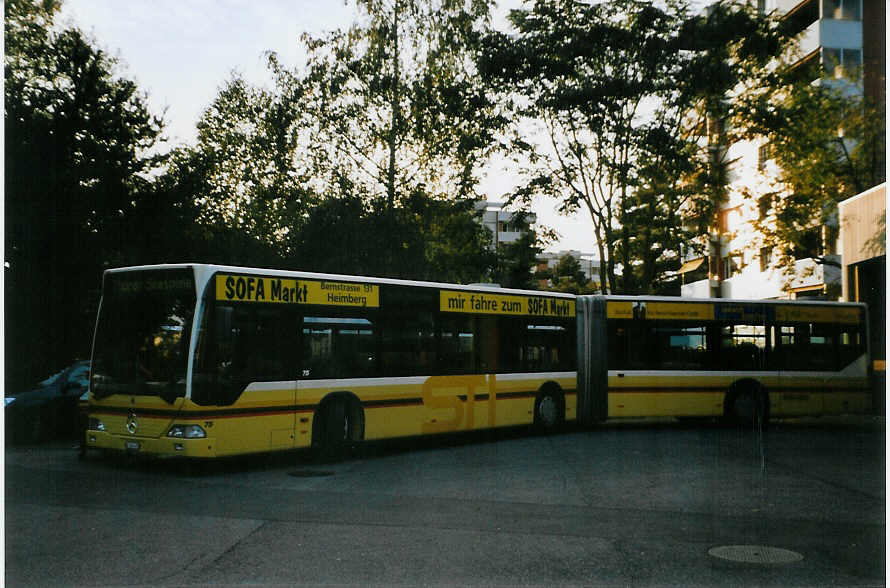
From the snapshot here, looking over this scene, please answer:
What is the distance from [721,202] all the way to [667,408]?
7069 millimetres

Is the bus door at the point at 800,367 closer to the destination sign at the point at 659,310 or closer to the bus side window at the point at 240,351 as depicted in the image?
the destination sign at the point at 659,310

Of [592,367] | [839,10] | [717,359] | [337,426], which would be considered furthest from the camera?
[839,10]

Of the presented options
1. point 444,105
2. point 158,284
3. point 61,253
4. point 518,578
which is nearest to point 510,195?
point 444,105

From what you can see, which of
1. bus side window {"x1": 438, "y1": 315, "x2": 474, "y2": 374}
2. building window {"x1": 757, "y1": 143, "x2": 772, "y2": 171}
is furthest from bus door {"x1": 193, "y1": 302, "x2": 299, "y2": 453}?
building window {"x1": 757, "y1": 143, "x2": 772, "y2": 171}

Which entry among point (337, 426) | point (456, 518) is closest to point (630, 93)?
point (337, 426)

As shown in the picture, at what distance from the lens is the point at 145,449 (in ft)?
40.5

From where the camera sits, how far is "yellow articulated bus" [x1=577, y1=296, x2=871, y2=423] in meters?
19.6

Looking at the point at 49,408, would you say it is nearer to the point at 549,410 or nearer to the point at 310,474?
the point at 310,474

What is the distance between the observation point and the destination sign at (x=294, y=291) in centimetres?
1269

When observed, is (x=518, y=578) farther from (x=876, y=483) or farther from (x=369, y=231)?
(x=369, y=231)

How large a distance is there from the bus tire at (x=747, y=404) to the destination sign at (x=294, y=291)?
8.81 m

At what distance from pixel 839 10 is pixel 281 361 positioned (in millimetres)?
Answer: 28573

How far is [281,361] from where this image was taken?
13266mm

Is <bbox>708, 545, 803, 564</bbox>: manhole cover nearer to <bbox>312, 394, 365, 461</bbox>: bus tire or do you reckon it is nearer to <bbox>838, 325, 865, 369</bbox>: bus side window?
<bbox>312, 394, 365, 461</bbox>: bus tire
